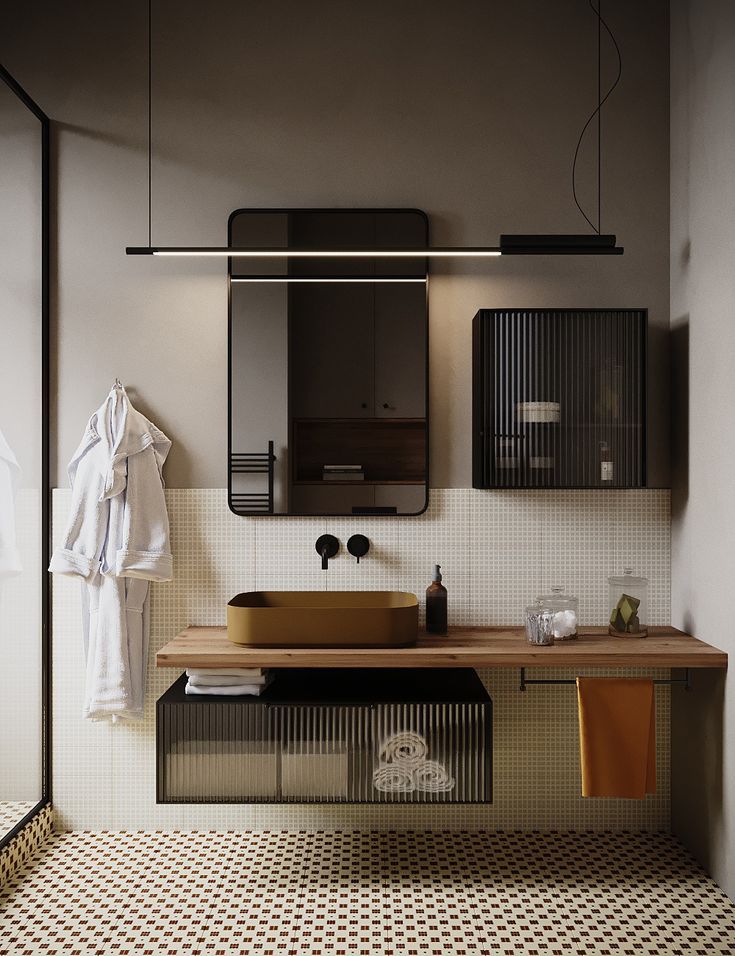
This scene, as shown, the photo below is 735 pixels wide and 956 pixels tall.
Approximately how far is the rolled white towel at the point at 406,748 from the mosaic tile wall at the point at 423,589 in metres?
0.54

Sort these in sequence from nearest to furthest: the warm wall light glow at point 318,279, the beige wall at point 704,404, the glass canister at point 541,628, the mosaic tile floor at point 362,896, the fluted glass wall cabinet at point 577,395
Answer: the mosaic tile floor at point 362,896
the beige wall at point 704,404
the glass canister at point 541,628
the fluted glass wall cabinet at point 577,395
the warm wall light glow at point 318,279

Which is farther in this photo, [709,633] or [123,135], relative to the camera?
[123,135]

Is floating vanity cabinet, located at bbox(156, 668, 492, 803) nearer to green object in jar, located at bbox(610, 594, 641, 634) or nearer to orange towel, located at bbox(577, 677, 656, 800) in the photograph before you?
orange towel, located at bbox(577, 677, 656, 800)

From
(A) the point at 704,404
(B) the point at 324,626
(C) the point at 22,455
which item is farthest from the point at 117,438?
(A) the point at 704,404

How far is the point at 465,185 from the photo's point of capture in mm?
3029

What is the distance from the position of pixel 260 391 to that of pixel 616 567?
1.53 metres

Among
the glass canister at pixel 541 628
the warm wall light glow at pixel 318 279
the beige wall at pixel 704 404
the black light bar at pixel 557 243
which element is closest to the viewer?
the black light bar at pixel 557 243

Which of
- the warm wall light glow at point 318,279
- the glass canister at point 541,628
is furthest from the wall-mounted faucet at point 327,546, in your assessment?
the warm wall light glow at point 318,279

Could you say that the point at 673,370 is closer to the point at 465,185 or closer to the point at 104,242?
the point at 465,185

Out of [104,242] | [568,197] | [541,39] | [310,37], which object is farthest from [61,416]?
[541,39]

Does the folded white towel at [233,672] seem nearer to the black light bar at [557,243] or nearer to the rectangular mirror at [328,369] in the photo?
the rectangular mirror at [328,369]

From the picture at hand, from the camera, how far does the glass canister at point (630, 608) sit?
9.24 ft

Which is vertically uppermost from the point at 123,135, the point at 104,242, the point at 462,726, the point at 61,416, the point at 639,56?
the point at 639,56

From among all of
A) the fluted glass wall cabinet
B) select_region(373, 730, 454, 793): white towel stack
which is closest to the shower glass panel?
select_region(373, 730, 454, 793): white towel stack
